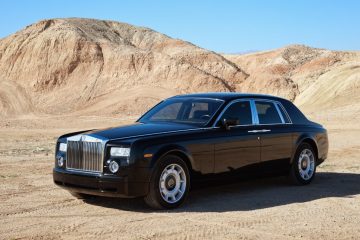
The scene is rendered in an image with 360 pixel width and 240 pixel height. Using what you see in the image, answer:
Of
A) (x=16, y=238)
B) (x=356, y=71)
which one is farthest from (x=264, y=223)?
(x=356, y=71)

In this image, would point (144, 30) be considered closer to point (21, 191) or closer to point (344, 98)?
point (344, 98)

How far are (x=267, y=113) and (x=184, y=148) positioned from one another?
2.30 m

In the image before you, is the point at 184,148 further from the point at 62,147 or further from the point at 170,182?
the point at 62,147

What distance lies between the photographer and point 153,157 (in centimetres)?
816

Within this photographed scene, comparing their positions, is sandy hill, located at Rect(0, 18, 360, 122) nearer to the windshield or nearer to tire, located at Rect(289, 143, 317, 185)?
tire, located at Rect(289, 143, 317, 185)

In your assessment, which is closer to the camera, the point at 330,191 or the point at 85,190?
the point at 85,190

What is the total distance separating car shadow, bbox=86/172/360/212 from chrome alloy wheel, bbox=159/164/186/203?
190 mm

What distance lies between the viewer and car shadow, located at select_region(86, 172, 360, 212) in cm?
872

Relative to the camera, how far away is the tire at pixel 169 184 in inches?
323

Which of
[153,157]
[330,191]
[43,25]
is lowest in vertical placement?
[330,191]

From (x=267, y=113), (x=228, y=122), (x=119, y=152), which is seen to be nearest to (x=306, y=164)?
(x=267, y=113)

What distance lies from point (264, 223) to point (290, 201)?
5.66ft

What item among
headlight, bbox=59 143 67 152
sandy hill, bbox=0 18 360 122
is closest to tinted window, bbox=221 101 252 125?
headlight, bbox=59 143 67 152

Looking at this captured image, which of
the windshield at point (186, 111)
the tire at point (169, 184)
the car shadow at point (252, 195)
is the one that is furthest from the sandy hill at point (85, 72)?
the tire at point (169, 184)
